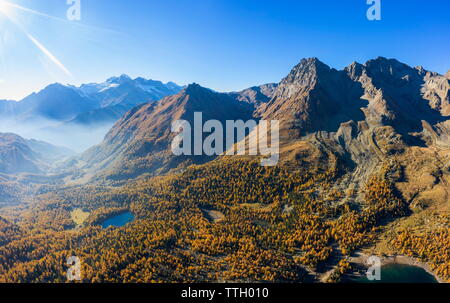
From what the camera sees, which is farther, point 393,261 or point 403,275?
point 393,261

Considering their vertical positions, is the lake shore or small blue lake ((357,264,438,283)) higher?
the lake shore

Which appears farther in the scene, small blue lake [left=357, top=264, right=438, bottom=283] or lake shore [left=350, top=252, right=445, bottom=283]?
lake shore [left=350, top=252, right=445, bottom=283]

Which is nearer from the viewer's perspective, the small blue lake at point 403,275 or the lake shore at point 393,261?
the small blue lake at point 403,275

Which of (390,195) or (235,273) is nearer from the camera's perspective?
(235,273)

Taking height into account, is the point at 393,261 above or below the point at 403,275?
above

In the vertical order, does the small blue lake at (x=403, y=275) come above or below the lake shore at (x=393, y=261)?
below

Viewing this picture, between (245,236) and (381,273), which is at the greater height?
(245,236)
